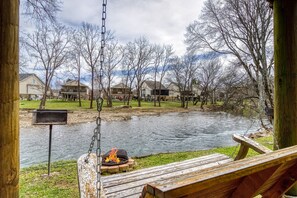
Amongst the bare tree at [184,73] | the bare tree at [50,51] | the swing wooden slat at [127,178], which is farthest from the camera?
the bare tree at [184,73]

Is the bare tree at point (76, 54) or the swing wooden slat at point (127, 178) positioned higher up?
the bare tree at point (76, 54)

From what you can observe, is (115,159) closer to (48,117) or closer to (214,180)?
(48,117)

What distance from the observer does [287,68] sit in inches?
89.0

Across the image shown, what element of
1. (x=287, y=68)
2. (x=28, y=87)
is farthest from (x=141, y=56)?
(x=287, y=68)

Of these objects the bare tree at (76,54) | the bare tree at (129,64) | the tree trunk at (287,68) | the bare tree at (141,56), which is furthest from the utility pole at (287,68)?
the bare tree at (141,56)

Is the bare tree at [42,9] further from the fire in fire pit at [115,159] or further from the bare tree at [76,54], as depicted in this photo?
the bare tree at [76,54]

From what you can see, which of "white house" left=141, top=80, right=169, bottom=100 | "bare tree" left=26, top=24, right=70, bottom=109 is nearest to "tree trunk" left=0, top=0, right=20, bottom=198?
"bare tree" left=26, top=24, right=70, bottom=109

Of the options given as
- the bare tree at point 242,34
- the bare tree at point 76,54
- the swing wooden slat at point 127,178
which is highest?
the bare tree at point 76,54

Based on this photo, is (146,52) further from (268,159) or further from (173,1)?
(268,159)

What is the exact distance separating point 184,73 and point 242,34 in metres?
24.5

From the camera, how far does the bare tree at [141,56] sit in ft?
92.0

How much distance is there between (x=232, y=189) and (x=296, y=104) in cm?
157

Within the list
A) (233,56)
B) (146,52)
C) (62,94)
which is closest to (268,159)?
(233,56)

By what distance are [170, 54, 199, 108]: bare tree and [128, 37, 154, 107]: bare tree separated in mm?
4399
